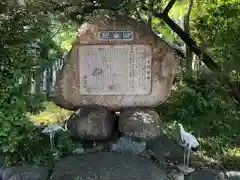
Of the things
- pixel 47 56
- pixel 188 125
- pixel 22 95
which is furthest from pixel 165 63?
pixel 22 95

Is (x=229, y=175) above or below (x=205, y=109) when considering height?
below

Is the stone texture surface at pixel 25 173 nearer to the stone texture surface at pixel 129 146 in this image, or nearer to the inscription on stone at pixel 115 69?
the stone texture surface at pixel 129 146

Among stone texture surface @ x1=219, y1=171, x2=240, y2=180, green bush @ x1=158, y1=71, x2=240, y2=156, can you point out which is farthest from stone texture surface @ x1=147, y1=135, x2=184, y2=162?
green bush @ x1=158, y1=71, x2=240, y2=156

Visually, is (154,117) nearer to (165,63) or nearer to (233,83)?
(165,63)

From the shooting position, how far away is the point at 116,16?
4.75 m

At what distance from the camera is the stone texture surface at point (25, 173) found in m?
3.88

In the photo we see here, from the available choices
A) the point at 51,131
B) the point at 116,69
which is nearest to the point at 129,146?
the point at 51,131

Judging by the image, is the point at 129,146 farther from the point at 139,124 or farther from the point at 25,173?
the point at 25,173

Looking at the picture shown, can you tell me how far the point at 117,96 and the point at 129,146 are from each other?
0.72 meters

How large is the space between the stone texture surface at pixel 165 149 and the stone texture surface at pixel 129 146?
0.12 meters

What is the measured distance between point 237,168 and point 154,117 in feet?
3.65

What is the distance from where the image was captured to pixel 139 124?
4527 millimetres

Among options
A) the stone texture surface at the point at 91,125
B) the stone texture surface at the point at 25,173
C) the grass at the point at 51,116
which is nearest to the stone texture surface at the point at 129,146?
the stone texture surface at the point at 91,125

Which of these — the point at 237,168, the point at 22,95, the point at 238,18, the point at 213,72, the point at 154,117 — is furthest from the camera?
the point at 213,72
